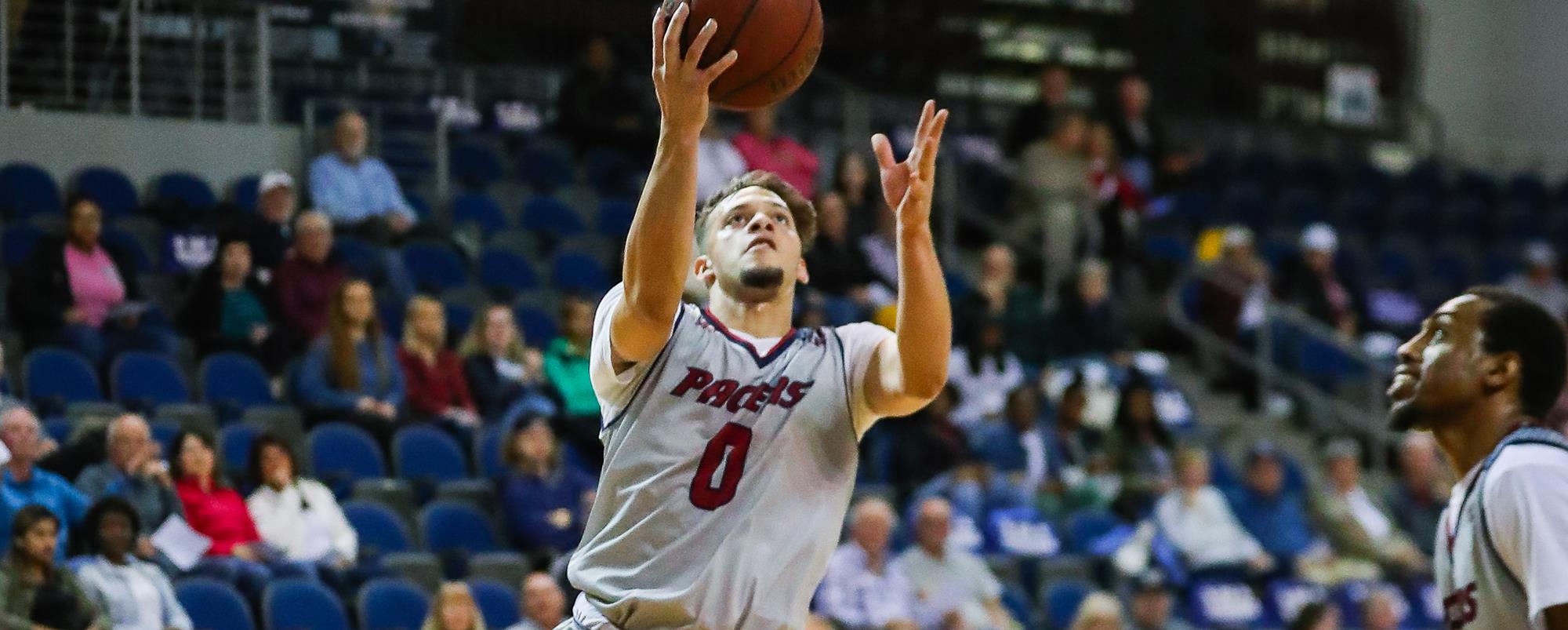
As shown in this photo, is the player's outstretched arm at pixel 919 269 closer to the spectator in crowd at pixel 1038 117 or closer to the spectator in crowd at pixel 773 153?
the spectator in crowd at pixel 773 153

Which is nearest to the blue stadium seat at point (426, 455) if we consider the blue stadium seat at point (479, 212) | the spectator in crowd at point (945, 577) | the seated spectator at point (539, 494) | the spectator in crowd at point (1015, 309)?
the seated spectator at point (539, 494)

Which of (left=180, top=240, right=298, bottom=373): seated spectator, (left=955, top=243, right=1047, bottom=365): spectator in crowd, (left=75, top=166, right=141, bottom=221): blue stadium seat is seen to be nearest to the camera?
(left=180, top=240, right=298, bottom=373): seated spectator

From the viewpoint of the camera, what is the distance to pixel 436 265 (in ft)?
34.4

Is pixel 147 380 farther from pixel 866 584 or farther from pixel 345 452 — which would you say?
pixel 866 584

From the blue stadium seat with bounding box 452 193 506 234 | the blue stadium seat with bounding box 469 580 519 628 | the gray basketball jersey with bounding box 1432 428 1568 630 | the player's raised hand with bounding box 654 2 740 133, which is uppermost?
the player's raised hand with bounding box 654 2 740 133

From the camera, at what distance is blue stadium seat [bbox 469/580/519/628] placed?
814cm

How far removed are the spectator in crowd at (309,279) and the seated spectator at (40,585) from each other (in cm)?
232

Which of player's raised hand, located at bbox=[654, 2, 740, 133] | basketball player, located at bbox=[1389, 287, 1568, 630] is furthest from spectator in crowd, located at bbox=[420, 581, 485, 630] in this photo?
basketball player, located at bbox=[1389, 287, 1568, 630]

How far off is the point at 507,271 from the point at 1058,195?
4.01 meters

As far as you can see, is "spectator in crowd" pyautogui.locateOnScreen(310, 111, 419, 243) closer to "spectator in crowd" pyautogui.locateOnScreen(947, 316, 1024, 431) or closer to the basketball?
"spectator in crowd" pyautogui.locateOnScreen(947, 316, 1024, 431)

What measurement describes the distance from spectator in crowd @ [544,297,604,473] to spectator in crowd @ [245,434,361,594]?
142 centimetres

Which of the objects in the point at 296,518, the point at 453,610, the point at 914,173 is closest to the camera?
the point at 914,173

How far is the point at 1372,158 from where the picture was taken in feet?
56.5

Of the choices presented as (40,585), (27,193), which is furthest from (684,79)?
(27,193)
